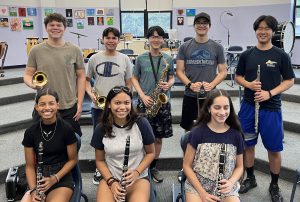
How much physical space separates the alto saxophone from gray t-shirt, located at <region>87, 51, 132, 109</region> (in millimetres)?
364

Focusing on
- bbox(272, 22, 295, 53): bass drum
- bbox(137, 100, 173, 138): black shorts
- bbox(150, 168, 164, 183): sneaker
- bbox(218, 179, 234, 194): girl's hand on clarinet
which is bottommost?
bbox(150, 168, 164, 183): sneaker

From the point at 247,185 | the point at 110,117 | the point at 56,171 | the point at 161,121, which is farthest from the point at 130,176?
the point at 247,185

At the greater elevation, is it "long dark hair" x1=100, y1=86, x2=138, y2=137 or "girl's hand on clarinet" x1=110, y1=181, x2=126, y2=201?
"long dark hair" x1=100, y1=86, x2=138, y2=137

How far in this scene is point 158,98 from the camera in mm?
3184

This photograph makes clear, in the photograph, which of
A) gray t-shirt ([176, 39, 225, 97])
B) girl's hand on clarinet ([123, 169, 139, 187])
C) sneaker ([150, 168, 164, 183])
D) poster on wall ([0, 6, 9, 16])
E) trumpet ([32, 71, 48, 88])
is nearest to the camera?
girl's hand on clarinet ([123, 169, 139, 187])

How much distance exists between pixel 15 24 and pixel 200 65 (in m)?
7.33

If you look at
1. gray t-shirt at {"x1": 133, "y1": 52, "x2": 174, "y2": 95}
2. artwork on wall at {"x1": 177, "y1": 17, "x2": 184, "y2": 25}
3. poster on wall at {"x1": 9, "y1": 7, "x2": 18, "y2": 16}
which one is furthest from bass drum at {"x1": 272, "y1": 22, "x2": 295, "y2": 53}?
poster on wall at {"x1": 9, "y1": 7, "x2": 18, "y2": 16}

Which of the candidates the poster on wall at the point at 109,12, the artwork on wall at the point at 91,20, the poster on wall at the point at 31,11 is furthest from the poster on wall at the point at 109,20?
the poster on wall at the point at 31,11

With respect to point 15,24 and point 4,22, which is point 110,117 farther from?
point 15,24

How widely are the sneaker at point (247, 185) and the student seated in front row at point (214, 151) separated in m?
0.96

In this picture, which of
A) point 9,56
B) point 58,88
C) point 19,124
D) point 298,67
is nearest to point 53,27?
point 58,88

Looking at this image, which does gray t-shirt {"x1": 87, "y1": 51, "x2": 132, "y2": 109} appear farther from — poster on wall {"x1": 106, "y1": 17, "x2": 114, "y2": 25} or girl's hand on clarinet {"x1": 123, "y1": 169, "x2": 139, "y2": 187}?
poster on wall {"x1": 106, "y1": 17, "x2": 114, "y2": 25}

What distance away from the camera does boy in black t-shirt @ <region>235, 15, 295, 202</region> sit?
278 cm

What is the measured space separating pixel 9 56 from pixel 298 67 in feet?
26.3
